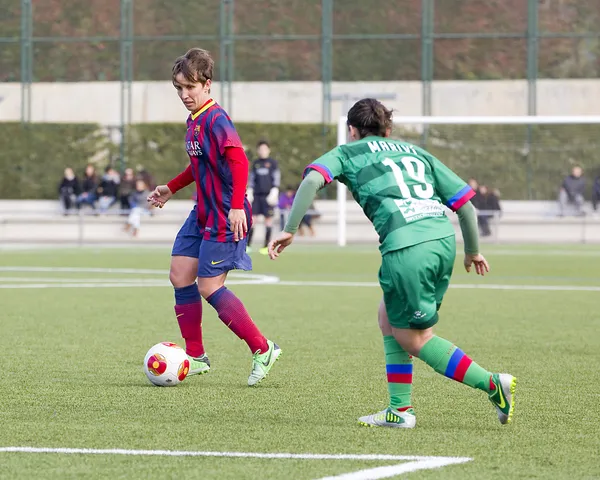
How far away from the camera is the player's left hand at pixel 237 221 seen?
718 centimetres

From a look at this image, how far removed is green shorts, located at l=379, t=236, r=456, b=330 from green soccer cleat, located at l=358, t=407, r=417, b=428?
0.42 metres

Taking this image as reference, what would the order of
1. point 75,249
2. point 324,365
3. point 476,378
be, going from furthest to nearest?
point 75,249, point 324,365, point 476,378

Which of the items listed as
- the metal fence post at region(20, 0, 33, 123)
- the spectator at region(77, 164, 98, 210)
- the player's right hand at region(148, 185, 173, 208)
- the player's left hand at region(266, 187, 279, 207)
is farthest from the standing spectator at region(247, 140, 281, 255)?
the player's right hand at region(148, 185, 173, 208)

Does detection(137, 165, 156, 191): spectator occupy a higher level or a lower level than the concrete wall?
lower

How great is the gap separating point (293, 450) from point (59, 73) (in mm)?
30861

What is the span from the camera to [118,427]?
580 centimetres

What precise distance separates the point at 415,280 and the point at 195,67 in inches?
89.6

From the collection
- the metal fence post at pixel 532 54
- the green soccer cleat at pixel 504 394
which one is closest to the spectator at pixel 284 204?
the metal fence post at pixel 532 54

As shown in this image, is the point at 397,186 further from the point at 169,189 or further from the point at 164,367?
the point at 169,189

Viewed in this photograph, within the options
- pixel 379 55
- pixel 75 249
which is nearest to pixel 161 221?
pixel 75 249

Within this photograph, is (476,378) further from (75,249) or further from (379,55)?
(379,55)

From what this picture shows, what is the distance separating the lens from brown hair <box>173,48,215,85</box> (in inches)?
285

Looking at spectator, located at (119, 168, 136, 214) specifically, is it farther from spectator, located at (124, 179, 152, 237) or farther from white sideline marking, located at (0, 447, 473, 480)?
white sideline marking, located at (0, 447, 473, 480)

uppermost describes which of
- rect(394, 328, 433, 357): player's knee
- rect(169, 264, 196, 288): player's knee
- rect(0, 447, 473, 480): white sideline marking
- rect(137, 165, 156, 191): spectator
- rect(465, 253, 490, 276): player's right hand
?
rect(137, 165, 156, 191): spectator
